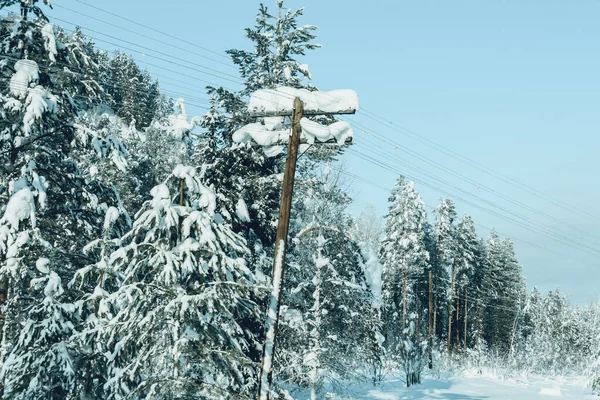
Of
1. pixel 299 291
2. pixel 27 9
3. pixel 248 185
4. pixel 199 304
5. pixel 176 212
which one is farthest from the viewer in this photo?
pixel 299 291

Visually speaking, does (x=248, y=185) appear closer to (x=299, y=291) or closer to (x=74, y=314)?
(x=299, y=291)

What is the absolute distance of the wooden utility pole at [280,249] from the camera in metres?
11.3

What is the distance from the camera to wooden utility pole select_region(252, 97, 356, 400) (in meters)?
11.3

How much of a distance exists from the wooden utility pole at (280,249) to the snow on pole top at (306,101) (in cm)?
5

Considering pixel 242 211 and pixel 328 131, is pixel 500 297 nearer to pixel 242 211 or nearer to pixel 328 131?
pixel 242 211

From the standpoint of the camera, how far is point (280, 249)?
476 inches

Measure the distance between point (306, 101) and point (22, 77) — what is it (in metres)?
6.77

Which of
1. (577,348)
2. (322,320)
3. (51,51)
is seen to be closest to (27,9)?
(51,51)

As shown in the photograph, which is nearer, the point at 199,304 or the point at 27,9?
the point at 199,304

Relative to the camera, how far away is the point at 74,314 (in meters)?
13.5

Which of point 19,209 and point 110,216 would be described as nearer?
point 19,209

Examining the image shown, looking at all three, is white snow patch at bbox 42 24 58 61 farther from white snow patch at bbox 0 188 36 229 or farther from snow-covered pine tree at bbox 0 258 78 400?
snow-covered pine tree at bbox 0 258 78 400

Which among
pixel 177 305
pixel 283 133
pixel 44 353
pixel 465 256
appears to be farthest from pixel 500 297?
pixel 177 305

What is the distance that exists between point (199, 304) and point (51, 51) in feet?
26.7
